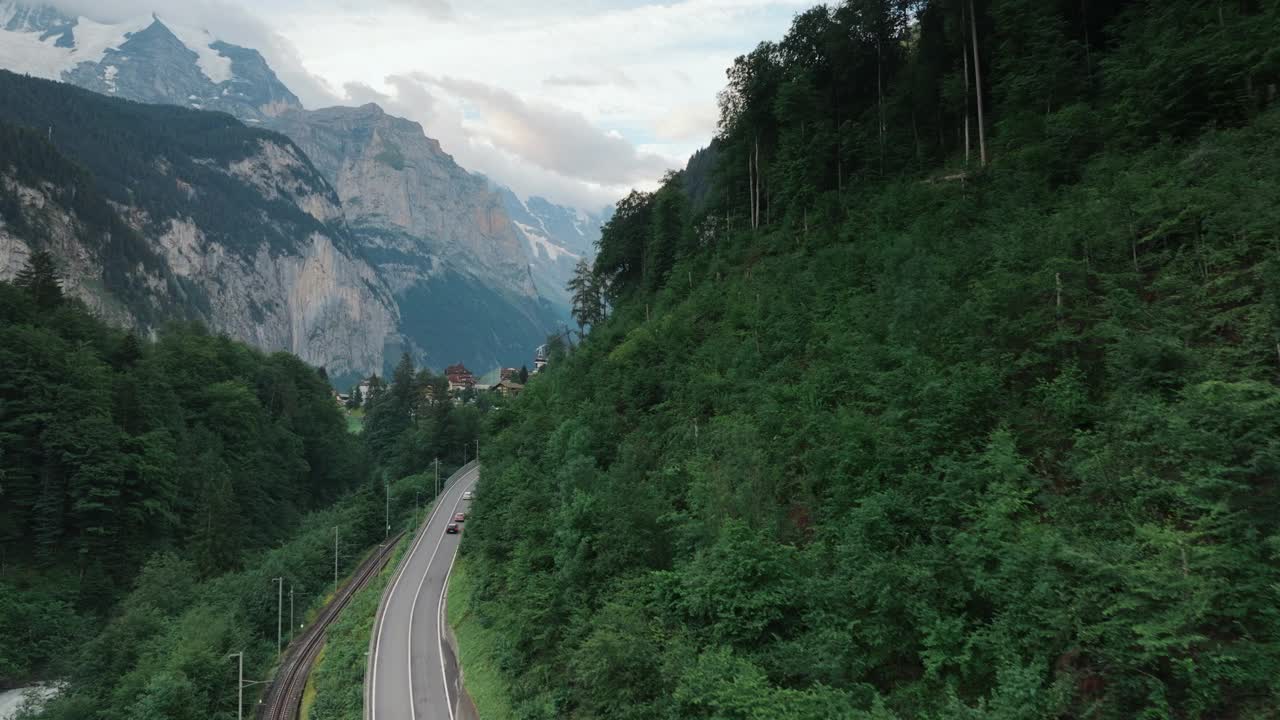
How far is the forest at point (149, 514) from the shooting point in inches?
1220

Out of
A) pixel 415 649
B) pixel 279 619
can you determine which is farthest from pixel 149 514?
pixel 415 649

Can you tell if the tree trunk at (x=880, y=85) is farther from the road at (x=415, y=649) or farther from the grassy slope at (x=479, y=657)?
the road at (x=415, y=649)

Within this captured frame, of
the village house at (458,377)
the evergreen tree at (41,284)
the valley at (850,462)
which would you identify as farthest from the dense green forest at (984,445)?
the village house at (458,377)

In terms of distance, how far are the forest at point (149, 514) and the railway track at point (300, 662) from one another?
1199mm

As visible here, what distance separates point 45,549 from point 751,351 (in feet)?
171

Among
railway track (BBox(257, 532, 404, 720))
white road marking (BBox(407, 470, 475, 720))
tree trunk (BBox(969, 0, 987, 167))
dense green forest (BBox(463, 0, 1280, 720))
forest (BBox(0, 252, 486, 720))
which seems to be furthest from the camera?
forest (BBox(0, 252, 486, 720))

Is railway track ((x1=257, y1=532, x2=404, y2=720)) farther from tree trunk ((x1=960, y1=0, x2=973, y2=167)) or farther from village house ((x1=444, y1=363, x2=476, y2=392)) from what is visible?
village house ((x1=444, y1=363, x2=476, y2=392))

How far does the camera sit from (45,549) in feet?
142

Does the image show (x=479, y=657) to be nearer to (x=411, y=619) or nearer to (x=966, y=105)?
(x=411, y=619)

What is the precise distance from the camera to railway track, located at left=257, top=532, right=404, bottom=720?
2850cm

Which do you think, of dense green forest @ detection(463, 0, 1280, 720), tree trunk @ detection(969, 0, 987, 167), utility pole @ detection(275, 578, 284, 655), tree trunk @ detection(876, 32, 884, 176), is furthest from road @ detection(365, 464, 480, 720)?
tree trunk @ detection(876, 32, 884, 176)

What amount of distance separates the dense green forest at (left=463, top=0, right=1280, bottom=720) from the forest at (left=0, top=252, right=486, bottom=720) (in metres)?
17.2

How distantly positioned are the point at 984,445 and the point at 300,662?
115ft

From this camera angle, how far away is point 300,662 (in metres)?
32.6
